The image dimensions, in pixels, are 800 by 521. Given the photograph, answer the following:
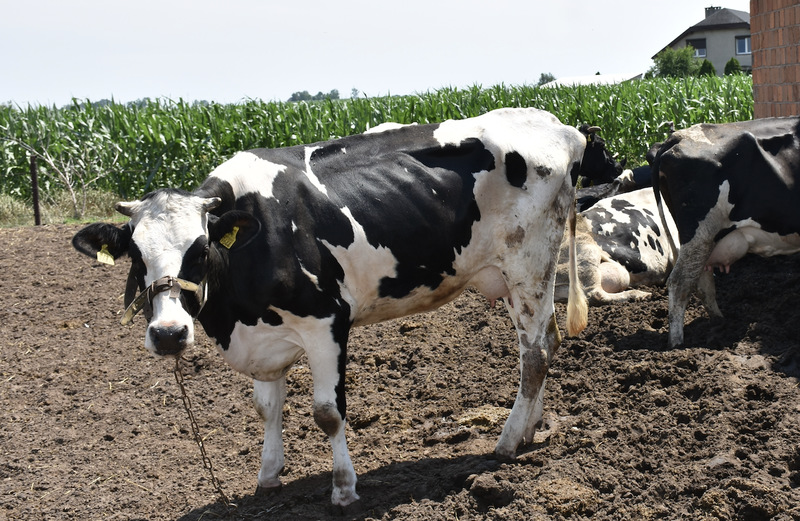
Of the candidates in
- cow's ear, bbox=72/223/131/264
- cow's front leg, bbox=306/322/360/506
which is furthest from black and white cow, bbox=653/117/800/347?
cow's ear, bbox=72/223/131/264

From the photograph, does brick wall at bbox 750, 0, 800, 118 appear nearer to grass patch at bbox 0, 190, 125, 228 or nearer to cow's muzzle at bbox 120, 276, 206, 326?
cow's muzzle at bbox 120, 276, 206, 326

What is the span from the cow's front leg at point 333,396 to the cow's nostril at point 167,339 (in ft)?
A: 2.98

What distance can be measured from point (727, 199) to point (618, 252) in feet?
7.22

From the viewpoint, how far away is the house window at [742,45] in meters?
82.3

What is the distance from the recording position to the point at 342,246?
4938 millimetres

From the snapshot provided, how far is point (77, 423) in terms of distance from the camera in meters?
6.62

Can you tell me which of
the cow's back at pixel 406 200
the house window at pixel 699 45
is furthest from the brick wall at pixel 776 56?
the house window at pixel 699 45

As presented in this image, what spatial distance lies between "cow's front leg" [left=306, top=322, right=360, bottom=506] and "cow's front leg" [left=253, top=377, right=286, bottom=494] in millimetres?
552

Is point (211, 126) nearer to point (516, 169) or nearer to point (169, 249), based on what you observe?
point (516, 169)

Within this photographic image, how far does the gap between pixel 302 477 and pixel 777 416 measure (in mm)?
2983

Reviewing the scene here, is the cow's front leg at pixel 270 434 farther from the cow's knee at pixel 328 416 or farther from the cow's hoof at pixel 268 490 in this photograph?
the cow's knee at pixel 328 416

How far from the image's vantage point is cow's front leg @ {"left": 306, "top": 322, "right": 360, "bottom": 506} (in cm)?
483

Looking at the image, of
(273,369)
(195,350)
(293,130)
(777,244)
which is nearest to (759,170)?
(777,244)

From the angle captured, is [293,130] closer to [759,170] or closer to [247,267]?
[759,170]
